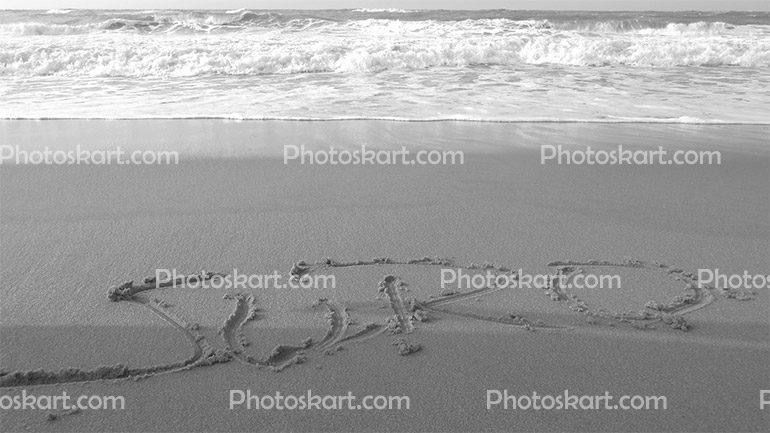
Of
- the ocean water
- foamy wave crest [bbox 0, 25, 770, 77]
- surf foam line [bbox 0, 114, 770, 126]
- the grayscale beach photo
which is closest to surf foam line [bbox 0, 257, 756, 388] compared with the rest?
the grayscale beach photo

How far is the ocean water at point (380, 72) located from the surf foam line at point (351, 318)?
3.93 meters

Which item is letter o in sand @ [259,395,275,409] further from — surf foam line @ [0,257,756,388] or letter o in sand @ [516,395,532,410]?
letter o in sand @ [516,395,532,410]

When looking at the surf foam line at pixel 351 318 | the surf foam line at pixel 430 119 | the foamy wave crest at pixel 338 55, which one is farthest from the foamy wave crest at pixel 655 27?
the surf foam line at pixel 351 318

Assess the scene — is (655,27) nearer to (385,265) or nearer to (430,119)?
(430,119)

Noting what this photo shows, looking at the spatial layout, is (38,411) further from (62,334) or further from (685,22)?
(685,22)

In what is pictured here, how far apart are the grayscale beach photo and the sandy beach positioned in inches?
0.5

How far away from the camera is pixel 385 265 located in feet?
11.0

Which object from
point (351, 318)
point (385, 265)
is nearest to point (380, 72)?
point (385, 265)

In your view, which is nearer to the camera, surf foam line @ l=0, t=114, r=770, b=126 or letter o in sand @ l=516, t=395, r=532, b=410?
letter o in sand @ l=516, t=395, r=532, b=410

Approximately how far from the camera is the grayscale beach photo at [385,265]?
7.45 ft

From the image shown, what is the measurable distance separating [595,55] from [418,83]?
5.24m

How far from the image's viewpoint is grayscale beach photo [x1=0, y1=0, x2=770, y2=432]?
2270 mm

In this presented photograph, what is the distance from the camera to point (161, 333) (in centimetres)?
265

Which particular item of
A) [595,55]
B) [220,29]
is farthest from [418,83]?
[220,29]
